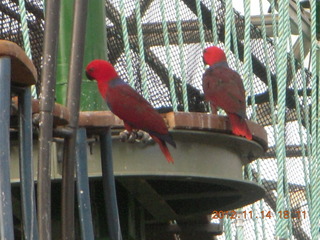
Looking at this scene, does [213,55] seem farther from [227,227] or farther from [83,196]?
[83,196]

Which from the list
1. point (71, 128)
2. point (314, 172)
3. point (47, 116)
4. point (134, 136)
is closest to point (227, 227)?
point (314, 172)

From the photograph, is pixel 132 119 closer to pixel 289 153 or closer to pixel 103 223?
pixel 103 223

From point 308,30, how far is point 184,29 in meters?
1.13

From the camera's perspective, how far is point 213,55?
3.40 m

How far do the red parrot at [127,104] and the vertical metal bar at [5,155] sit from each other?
1000 mm

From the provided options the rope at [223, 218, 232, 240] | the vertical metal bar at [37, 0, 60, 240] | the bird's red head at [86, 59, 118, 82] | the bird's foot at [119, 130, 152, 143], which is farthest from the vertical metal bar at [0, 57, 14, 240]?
the rope at [223, 218, 232, 240]

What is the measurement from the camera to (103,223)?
2.42 metres

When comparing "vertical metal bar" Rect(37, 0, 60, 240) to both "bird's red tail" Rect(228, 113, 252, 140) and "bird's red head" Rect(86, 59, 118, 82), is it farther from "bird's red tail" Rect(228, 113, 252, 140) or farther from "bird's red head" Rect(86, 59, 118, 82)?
"bird's red head" Rect(86, 59, 118, 82)

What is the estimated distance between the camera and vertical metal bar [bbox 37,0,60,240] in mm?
1313

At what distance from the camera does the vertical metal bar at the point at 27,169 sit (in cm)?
132

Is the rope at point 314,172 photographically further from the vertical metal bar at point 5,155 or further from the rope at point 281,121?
the vertical metal bar at point 5,155

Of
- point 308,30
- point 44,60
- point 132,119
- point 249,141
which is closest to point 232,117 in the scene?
point 249,141

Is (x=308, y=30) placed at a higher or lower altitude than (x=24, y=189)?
higher

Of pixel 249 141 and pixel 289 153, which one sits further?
pixel 289 153
